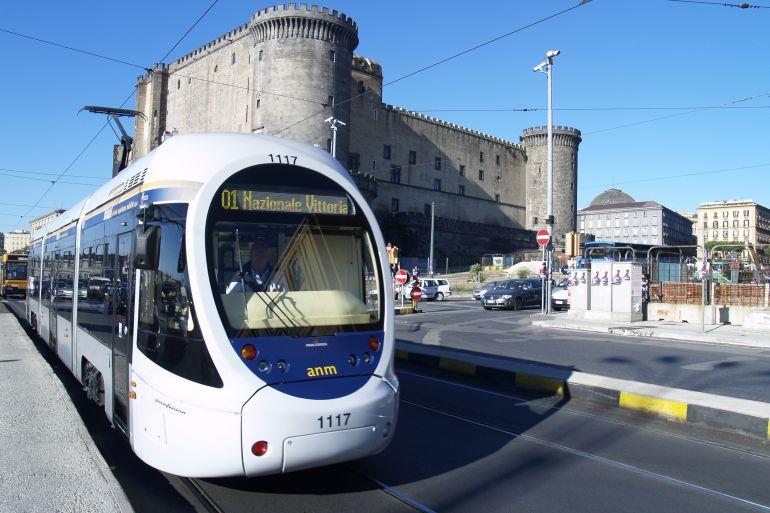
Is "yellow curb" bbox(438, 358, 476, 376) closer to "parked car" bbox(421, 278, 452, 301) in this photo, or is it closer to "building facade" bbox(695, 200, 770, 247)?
"parked car" bbox(421, 278, 452, 301)

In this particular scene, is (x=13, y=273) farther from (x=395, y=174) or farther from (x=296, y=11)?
(x=395, y=174)

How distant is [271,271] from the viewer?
4934 mm

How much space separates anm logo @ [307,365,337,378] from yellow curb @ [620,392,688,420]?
5222mm

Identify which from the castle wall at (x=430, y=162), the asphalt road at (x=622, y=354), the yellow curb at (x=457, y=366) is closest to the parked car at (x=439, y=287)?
the asphalt road at (x=622, y=354)

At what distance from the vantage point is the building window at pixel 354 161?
70750 mm

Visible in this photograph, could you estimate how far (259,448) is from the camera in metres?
4.34

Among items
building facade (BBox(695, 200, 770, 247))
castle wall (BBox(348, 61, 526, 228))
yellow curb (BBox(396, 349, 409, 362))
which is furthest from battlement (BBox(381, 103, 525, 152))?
yellow curb (BBox(396, 349, 409, 362))

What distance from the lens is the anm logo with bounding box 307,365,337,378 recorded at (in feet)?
15.2

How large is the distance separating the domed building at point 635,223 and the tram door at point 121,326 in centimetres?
11355

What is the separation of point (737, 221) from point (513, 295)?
322 ft

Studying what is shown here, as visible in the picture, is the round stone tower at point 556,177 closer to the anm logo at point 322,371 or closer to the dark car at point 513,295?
the dark car at point 513,295

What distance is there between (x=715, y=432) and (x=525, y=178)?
95.7 meters

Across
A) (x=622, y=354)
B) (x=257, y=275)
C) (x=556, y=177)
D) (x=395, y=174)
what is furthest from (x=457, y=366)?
(x=556, y=177)

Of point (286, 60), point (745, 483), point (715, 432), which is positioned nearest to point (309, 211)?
point (745, 483)
